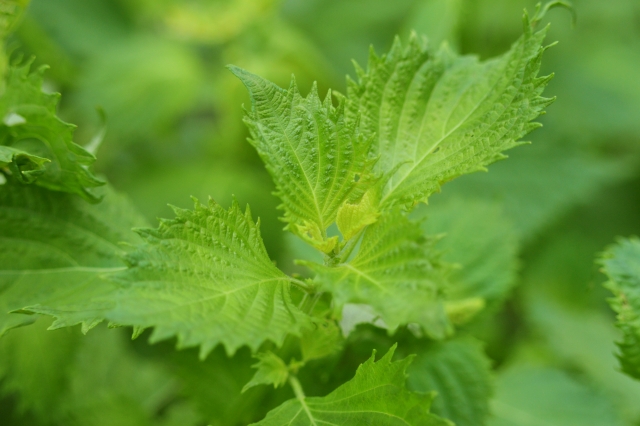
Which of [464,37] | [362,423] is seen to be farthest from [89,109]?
[362,423]

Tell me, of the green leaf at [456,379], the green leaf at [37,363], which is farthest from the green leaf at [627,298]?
the green leaf at [37,363]

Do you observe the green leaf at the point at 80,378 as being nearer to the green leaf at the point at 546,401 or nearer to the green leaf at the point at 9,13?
the green leaf at the point at 9,13

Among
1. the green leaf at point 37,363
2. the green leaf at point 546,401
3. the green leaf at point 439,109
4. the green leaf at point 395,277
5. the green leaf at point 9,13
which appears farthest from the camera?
the green leaf at point 546,401

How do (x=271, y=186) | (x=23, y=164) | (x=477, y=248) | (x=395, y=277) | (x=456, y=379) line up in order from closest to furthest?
(x=395, y=277), (x=23, y=164), (x=456, y=379), (x=477, y=248), (x=271, y=186)

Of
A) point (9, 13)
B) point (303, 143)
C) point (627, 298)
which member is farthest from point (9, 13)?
point (627, 298)

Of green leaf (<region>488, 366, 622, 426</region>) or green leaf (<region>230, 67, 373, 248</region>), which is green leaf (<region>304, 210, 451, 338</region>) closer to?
green leaf (<region>230, 67, 373, 248</region>)

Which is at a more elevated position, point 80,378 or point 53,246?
point 53,246

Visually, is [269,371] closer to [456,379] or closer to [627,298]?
[456,379]
